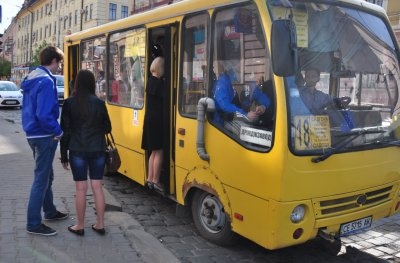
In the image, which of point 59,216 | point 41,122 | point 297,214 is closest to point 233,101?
point 297,214

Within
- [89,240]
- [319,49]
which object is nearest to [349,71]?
[319,49]

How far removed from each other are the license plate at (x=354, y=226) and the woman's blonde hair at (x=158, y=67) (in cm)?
263

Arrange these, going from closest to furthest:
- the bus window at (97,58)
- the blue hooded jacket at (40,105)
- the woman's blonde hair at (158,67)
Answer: the blue hooded jacket at (40,105) < the woman's blonde hair at (158,67) < the bus window at (97,58)

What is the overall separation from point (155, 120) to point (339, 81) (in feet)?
7.15

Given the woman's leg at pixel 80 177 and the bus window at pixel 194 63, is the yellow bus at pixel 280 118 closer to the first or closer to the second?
the bus window at pixel 194 63

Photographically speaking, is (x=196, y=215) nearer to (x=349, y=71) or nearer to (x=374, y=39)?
(x=349, y=71)

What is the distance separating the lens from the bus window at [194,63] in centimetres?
466

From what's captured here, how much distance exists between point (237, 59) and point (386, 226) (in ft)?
9.81

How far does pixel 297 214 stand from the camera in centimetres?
388

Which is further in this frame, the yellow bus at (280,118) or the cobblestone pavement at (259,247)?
the cobblestone pavement at (259,247)

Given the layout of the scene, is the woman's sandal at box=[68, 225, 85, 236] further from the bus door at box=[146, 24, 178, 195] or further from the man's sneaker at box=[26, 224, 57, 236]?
the bus door at box=[146, 24, 178, 195]

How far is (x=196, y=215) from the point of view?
4992mm

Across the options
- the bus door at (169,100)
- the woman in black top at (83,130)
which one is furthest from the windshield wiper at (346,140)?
the woman in black top at (83,130)

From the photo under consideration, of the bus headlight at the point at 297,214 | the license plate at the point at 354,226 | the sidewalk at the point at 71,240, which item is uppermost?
the bus headlight at the point at 297,214
